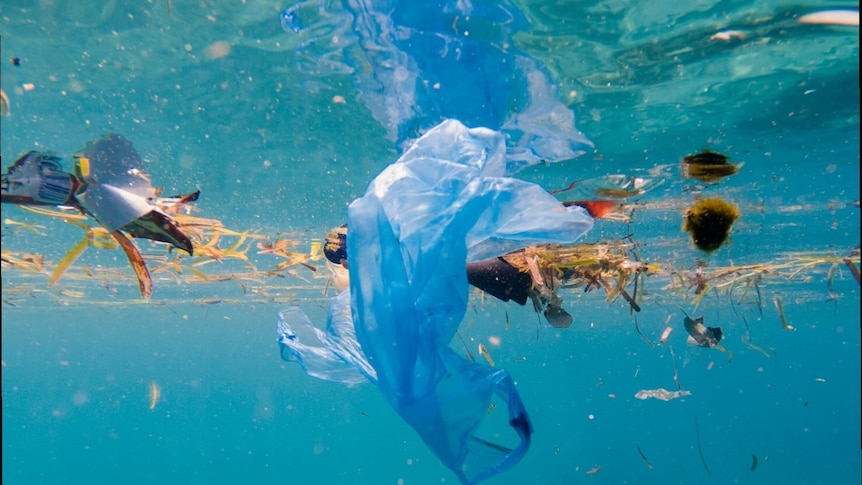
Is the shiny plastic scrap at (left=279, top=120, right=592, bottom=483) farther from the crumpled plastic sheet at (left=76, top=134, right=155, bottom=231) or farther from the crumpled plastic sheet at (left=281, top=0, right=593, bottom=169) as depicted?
the crumpled plastic sheet at (left=281, top=0, right=593, bottom=169)

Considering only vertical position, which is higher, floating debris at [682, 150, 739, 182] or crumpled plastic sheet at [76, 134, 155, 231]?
crumpled plastic sheet at [76, 134, 155, 231]

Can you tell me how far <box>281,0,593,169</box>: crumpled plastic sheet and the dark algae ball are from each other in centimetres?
305

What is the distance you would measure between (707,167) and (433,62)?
24.2ft

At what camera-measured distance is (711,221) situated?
6320 millimetres

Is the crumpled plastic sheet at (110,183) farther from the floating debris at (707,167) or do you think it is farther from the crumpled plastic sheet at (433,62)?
the floating debris at (707,167)

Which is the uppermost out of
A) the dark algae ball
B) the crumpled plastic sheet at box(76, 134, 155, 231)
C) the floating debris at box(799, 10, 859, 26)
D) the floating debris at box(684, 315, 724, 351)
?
the floating debris at box(799, 10, 859, 26)

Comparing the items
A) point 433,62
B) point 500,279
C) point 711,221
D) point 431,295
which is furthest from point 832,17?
point 431,295

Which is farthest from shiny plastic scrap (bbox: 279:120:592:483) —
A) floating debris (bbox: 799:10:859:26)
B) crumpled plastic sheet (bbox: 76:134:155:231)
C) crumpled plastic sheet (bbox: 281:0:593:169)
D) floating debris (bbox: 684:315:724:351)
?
floating debris (bbox: 684:315:724:351)

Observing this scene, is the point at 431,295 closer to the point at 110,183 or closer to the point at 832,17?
the point at 110,183

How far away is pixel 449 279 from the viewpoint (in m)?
3.77

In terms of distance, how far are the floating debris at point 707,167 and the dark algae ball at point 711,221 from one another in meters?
4.38

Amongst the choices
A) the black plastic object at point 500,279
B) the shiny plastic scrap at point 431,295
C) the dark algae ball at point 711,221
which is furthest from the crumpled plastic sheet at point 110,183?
the dark algae ball at point 711,221

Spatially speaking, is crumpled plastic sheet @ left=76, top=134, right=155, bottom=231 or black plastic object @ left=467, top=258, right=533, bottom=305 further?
black plastic object @ left=467, top=258, right=533, bottom=305

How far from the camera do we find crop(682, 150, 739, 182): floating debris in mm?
10445
